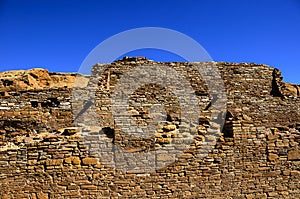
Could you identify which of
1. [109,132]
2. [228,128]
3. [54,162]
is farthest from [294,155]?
[54,162]

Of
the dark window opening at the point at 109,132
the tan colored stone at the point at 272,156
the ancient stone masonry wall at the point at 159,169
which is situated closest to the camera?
the ancient stone masonry wall at the point at 159,169

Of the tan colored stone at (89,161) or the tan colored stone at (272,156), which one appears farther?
the tan colored stone at (272,156)

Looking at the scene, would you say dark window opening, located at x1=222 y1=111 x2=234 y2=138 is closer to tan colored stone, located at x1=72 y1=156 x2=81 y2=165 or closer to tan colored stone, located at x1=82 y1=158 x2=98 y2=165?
tan colored stone, located at x1=82 y1=158 x2=98 y2=165

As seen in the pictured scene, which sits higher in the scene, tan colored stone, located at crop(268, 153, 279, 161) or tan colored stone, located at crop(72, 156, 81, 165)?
tan colored stone, located at crop(268, 153, 279, 161)

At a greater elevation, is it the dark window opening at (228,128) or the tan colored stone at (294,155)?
the dark window opening at (228,128)

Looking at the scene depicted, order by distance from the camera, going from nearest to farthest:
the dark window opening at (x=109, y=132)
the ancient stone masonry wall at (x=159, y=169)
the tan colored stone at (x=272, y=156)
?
the ancient stone masonry wall at (x=159, y=169)
the dark window opening at (x=109, y=132)
the tan colored stone at (x=272, y=156)

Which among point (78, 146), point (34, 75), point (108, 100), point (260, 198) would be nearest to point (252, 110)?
point (108, 100)

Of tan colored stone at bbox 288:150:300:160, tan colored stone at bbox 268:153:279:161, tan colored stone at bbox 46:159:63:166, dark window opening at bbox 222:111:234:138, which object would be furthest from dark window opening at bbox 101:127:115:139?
tan colored stone at bbox 288:150:300:160

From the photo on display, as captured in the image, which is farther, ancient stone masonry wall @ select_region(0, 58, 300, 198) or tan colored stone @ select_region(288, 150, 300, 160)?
tan colored stone @ select_region(288, 150, 300, 160)

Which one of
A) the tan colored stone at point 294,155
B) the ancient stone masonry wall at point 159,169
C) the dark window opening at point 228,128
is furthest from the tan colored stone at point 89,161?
the tan colored stone at point 294,155

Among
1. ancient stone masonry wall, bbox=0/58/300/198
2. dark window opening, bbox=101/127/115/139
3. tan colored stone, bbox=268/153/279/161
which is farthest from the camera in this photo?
tan colored stone, bbox=268/153/279/161

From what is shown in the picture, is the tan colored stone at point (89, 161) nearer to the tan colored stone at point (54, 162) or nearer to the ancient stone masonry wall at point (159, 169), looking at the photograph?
the ancient stone masonry wall at point (159, 169)

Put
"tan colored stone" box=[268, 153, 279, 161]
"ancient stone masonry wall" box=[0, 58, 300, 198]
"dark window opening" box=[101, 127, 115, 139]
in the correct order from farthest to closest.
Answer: "tan colored stone" box=[268, 153, 279, 161], "dark window opening" box=[101, 127, 115, 139], "ancient stone masonry wall" box=[0, 58, 300, 198]

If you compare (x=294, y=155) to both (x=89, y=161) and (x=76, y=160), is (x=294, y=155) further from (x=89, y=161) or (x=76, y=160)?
(x=76, y=160)
